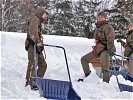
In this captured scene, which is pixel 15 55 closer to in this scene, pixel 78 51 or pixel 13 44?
pixel 13 44

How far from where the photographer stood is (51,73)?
10.0m

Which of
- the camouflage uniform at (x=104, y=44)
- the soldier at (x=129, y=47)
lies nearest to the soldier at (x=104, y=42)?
the camouflage uniform at (x=104, y=44)

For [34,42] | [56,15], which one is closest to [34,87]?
[34,42]

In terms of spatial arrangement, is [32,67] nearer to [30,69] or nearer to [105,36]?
[30,69]

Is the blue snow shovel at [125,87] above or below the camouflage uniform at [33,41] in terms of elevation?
below

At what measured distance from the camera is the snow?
7738mm

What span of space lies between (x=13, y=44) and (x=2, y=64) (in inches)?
120

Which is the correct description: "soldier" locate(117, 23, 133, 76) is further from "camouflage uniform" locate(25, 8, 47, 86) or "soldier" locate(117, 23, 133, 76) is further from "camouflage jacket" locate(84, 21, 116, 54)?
"camouflage uniform" locate(25, 8, 47, 86)

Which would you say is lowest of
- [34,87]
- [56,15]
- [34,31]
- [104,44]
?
[56,15]

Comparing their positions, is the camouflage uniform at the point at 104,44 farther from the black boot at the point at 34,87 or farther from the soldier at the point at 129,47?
the soldier at the point at 129,47

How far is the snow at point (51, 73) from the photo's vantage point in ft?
25.4

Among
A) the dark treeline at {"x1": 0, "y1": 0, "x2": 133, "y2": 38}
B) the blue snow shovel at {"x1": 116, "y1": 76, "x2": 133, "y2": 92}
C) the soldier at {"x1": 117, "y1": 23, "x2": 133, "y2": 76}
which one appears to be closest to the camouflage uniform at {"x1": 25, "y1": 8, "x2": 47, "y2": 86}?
the blue snow shovel at {"x1": 116, "y1": 76, "x2": 133, "y2": 92}

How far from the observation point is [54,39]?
16.2m

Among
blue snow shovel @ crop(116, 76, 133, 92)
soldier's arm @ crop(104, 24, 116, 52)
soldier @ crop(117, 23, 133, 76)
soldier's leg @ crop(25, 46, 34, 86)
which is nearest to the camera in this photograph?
soldier's leg @ crop(25, 46, 34, 86)
